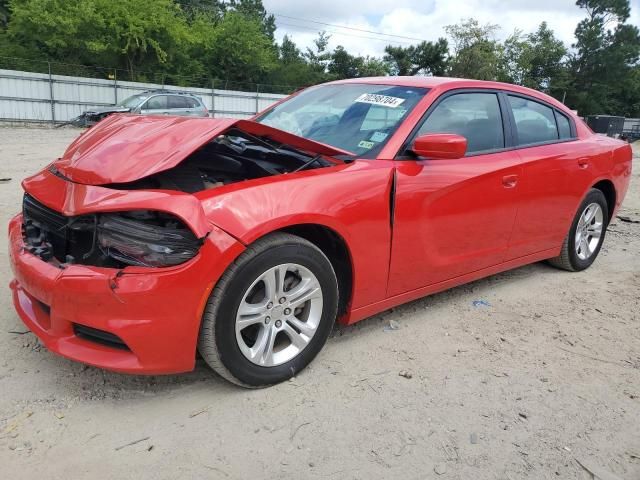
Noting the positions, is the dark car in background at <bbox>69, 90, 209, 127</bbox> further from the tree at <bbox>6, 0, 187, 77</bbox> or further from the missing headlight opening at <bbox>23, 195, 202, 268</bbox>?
the missing headlight opening at <bbox>23, 195, 202, 268</bbox>

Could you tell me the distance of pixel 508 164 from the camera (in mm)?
3426

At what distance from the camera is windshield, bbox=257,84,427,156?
9.86 ft

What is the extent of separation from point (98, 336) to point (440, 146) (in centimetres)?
195

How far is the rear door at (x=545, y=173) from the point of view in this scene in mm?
3641

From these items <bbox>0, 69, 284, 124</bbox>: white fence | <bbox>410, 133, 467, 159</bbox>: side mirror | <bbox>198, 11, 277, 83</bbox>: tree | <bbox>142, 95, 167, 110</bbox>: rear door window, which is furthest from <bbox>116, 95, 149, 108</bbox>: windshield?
<bbox>198, 11, 277, 83</bbox>: tree

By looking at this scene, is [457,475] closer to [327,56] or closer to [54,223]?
[54,223]

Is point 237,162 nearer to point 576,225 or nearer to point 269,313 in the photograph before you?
point 269,313

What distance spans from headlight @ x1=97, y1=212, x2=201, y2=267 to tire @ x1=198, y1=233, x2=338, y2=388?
220mm

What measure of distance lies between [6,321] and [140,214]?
58.3 inches

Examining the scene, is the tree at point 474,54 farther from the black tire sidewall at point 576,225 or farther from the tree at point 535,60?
the black tire sidewall at point 576,225

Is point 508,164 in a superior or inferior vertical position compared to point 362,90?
inferior

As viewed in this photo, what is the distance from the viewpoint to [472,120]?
3418 mm

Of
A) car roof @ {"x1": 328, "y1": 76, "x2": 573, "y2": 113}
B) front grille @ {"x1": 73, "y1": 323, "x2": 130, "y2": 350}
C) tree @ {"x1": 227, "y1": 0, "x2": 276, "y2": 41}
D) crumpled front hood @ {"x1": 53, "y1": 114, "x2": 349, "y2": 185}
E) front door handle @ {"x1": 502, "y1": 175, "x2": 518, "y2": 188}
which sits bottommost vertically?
front grille @ {"x1": 73, "y1": 323, "x2": 130, "y2": 350}

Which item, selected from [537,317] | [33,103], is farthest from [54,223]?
[33,103]
